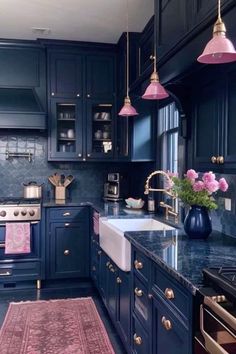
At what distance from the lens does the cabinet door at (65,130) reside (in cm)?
436

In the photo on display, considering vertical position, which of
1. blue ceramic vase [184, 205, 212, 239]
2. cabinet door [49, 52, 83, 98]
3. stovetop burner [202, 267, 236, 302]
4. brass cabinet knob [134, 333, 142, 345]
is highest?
cabinet door [49, 52, 83, 98]

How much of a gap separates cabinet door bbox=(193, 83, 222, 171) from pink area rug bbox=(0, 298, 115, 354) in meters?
1.51

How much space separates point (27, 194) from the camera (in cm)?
441

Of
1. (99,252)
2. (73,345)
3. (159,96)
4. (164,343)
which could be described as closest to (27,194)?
(99,252)

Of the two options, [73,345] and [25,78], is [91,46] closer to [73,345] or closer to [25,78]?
[25,78]

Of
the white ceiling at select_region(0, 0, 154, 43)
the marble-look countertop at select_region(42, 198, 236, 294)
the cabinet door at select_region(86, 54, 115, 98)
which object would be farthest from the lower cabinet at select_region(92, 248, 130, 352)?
the white ceiling at select_region(0, 0, 154, 43)

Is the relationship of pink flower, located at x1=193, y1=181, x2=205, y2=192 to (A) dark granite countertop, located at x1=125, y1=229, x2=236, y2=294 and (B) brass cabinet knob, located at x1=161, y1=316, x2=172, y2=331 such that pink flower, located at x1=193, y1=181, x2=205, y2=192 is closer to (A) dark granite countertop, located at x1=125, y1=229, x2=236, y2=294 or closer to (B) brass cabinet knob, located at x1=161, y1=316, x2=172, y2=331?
(A) dark granite countertop, located at x1=125, y1=229, x2=236, y2=294

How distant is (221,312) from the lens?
3.83ft

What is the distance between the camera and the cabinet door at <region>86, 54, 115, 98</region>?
14.5 feet

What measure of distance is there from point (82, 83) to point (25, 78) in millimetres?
664

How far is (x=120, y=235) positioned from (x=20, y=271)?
6.34 ft

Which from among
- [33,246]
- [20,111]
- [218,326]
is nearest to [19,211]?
[33,246]

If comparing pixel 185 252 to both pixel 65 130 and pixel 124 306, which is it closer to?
pixel 124 306

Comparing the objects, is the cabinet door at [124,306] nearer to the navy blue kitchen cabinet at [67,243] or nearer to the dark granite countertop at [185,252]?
the dark granite countertop at [185,252]
